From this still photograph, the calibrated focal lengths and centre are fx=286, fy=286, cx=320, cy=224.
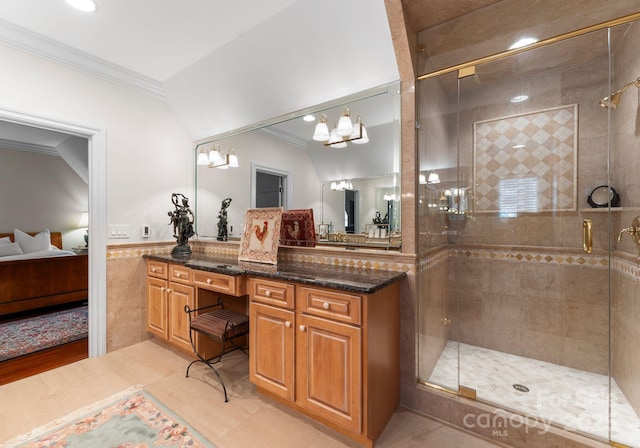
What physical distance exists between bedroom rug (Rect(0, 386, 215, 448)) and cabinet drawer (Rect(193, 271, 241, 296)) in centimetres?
83

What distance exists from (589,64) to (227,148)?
3222 millimetres

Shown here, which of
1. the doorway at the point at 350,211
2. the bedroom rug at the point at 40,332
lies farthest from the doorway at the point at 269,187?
the bedroom rug at the point at 40,332

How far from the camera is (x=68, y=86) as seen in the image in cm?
248

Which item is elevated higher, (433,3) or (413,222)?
(433,3)

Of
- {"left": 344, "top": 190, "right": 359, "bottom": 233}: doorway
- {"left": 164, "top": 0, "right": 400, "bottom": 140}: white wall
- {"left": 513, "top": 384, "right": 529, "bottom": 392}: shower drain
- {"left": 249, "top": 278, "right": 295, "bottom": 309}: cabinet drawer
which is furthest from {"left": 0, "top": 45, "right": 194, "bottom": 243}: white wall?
{"left": 513, "top": 384, "right": 529, "bottom": 392}: shower drain

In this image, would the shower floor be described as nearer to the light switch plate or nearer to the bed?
the light switch plate

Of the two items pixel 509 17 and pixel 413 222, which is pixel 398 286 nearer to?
pixel 413 222

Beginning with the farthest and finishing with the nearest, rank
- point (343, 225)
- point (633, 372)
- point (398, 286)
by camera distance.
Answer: point (343, 225)
point (398, 286)
point (633, 372)

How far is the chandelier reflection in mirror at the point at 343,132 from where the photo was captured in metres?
2.16

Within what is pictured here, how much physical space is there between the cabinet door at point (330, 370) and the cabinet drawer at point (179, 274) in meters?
1.26

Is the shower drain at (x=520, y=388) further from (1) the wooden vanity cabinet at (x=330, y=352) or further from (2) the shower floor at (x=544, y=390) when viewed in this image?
(1) the wooden vanity cabinet at (x=330, y=352)

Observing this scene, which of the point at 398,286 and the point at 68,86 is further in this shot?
the point at 68,86

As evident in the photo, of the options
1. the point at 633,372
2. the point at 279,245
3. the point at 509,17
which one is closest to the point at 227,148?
the point at 279,245

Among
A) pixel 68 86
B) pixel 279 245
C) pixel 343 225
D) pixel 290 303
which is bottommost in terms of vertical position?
pixel 290 303
